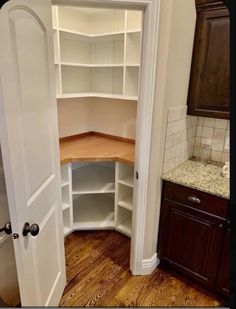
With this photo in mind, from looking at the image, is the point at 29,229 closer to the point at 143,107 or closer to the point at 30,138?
the point at 30,138

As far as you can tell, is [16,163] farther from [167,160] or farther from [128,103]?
[128,103]

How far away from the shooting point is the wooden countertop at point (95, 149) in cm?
211

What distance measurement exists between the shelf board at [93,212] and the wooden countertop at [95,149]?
0.72m

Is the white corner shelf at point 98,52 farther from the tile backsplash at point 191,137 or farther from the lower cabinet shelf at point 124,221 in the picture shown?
the lower cabinet shelf at point 124,221

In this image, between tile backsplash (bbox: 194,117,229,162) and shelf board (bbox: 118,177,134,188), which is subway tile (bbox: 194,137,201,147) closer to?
tile backsplash (bbox: 194,117,229,162)

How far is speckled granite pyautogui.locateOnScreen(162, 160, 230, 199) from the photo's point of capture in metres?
1.54

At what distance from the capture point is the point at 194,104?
1800 mm

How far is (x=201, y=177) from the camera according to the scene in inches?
67.4

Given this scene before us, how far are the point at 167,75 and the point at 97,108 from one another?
1.49 metres

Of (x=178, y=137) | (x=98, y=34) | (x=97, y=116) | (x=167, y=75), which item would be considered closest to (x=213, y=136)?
(x=178, y=137)

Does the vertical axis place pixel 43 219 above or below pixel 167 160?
below

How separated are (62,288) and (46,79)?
58.4 inches

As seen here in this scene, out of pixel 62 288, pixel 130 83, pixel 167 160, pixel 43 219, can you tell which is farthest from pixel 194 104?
pixel 62 288

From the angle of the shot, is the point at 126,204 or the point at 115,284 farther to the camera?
the point at 126,204
